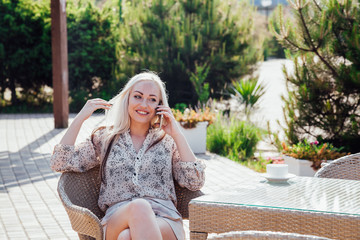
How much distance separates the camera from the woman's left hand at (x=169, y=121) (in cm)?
334

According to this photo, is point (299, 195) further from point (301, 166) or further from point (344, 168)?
point (301, 166)

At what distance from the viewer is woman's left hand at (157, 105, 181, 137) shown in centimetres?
334

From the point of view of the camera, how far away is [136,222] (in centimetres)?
287

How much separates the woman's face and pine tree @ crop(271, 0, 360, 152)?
3.22 metres

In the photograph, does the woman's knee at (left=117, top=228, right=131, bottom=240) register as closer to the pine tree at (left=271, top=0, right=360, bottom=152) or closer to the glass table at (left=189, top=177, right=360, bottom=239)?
the glass table at (left=189, top=177, right=360, bottom=239)

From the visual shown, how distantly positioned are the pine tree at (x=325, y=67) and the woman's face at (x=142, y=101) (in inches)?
127

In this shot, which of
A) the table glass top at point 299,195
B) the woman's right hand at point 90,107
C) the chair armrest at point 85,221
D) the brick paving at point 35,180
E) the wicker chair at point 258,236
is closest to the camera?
the wicker chair at point 258,236

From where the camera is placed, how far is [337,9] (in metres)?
6.36

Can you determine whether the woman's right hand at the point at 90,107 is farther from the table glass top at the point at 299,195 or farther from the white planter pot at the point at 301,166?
the white planter pot at the point at 301,166

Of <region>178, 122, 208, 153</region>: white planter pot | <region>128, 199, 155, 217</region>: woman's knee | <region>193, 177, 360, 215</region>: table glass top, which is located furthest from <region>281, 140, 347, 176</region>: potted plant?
<region>128, 199, 155, 217</region>: woman's knee

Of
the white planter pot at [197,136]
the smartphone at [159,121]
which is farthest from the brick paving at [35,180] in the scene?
the smartphone at [159,121]

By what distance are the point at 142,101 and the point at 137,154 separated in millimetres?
297

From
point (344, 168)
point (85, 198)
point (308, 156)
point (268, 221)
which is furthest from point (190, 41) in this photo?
point (268, 221)

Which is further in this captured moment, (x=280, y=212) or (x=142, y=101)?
(x=142, y=101)
